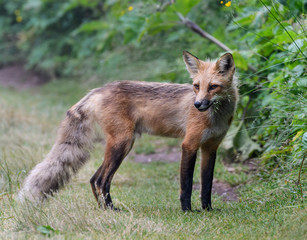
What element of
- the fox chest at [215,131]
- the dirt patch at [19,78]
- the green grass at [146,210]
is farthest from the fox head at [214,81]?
the dirt patch at [19,78]

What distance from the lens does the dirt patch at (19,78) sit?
1694cm

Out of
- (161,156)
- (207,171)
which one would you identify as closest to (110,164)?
(207,171)

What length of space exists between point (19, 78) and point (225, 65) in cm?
1468

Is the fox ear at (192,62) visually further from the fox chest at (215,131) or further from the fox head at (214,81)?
the fox chest at (215,131)

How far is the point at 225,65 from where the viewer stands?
489 centimetres

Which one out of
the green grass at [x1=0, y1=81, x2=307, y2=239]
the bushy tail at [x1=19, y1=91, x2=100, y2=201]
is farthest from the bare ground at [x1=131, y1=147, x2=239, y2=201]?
the bushy tail at [x1=19, y1=91, x2=100, y2=201]

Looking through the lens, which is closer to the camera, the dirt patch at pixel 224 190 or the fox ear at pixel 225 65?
the fox ear at pixel 225 65

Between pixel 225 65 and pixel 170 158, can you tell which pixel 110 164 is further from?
pixel 170 158

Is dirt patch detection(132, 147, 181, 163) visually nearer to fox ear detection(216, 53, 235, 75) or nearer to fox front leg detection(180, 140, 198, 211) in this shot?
A: fox front leg detection(180, 140, 198, 211)

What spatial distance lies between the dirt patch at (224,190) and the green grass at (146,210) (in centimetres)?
11

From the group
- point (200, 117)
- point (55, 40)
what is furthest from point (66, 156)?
point (55, 40)

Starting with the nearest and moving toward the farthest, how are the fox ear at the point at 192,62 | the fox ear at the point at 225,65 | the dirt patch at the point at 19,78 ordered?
the fox ear at the point at 225,65, the fox ear at the point at 192,62, the dirt patch at the point at 19,78

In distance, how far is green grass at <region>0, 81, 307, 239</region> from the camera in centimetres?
383

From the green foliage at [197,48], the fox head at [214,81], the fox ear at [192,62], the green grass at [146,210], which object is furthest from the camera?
the green foliage at [197,48]
